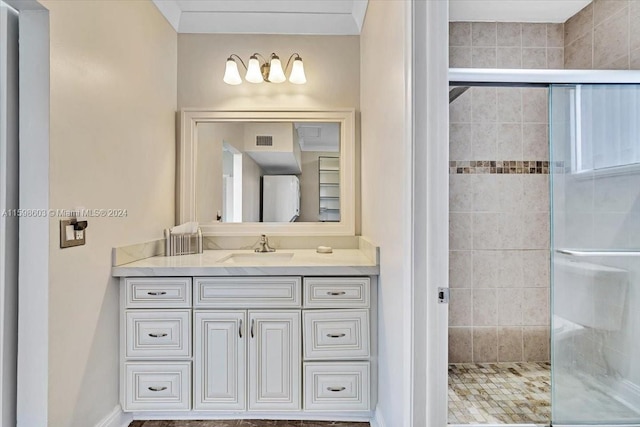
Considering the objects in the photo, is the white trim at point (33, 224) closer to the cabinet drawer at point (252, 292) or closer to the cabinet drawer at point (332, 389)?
the cabinet drawer at point (252, 292)

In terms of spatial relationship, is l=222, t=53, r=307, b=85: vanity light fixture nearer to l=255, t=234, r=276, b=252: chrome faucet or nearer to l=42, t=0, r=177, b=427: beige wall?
l=42, t=0, r=177, b=427: beige wall

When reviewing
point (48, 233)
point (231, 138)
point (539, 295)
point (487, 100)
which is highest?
point (487, 100)

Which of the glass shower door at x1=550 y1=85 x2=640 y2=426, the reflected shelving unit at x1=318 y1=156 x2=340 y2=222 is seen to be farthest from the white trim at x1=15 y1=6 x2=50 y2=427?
the glass shower door at x1=550 y1=85 x2=640 y2=426

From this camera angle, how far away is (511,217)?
2465 mm

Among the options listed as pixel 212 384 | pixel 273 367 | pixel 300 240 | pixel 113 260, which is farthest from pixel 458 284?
pixel 113 260

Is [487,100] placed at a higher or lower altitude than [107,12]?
lower

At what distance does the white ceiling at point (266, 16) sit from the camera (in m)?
2.36

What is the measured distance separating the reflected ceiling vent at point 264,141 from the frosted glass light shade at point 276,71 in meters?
0.37

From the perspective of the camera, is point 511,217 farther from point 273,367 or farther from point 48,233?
point 48,233

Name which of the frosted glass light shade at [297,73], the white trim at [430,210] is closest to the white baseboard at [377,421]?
the white trim at [430,210]

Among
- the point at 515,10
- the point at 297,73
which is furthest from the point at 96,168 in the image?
the point at 515,10

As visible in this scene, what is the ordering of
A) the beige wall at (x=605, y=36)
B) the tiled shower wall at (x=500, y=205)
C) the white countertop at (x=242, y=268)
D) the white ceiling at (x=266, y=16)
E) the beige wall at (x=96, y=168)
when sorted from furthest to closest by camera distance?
the tiled shower wall at (x=500, y=205)
the white ceiling at (x=266, y=16)
the beige wall at (x=605, y=36)
the white countertop at (x=242, y=268)
the beige wall at (x=96, y=168)

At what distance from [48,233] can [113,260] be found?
457mm

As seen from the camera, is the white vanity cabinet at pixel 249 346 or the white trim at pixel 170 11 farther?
the white trim at pixel 170 11
